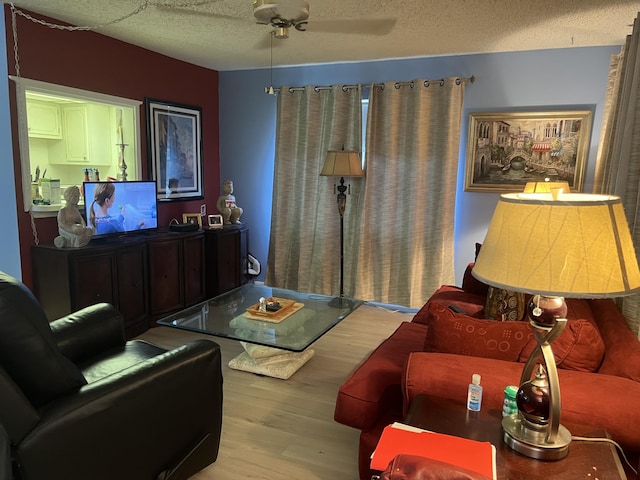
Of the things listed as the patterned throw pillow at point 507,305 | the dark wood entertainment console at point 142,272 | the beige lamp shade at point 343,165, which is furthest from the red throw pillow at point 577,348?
the dark wood entertainment console at point 142,272

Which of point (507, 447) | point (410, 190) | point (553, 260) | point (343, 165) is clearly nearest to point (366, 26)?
point (343, 165)

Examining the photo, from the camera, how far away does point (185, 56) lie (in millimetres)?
4566

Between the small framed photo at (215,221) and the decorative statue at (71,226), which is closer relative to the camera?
the decorative statue at (71,226)

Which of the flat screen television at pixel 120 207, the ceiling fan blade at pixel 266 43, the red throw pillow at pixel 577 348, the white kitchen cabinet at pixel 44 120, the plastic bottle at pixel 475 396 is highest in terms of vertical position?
the ceiling fan blade at pixel 266 43

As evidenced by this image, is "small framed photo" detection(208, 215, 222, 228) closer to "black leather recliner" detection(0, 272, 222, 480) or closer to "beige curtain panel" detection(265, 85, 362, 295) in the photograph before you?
"beige curtain panel" detection(265, 85, 362, 295)

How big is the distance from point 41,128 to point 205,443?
4376 mm

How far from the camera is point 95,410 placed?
1.59 meters

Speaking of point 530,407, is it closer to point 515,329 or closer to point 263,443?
point 515,329

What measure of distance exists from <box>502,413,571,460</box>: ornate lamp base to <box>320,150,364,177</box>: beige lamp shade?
309 cm

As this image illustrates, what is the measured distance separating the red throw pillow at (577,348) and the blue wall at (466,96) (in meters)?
2.74

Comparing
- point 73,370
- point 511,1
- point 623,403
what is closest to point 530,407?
point 623,403

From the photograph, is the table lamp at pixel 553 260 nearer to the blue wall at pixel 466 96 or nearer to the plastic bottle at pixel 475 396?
the plastic bottle at pixel 475 396

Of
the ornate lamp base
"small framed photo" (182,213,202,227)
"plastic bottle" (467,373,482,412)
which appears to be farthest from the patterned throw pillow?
"small framed photo" (182,213,202,227)

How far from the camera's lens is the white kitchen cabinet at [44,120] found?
4930 millimetres
